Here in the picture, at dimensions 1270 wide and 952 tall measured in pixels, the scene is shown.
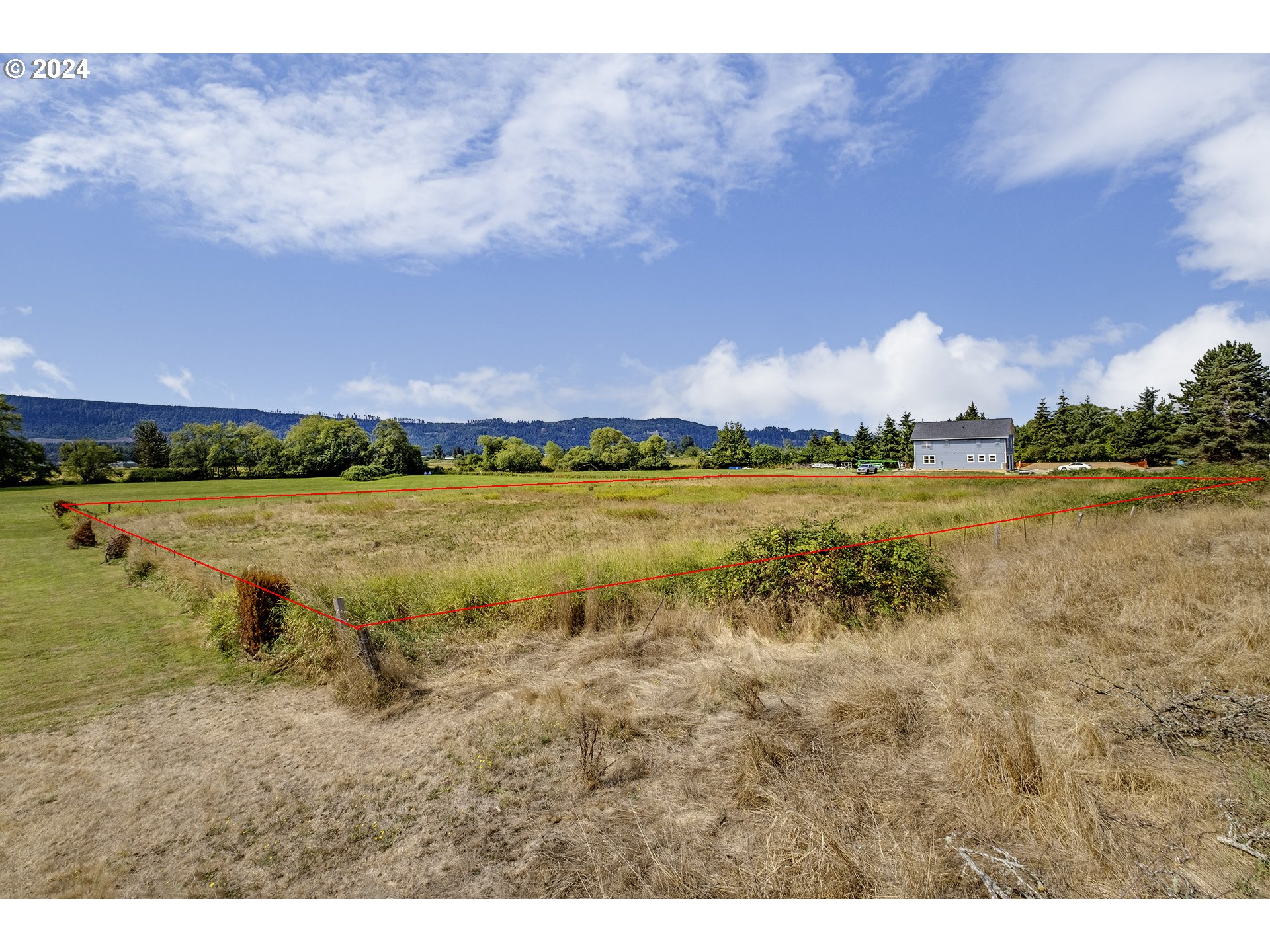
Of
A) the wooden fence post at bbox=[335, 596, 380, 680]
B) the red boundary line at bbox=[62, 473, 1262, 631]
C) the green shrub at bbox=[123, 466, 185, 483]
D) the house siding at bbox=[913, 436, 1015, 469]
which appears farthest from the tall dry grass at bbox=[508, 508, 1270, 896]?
the green shrub at bbox=[123, 466, 185, 483]

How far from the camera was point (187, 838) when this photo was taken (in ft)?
15.1

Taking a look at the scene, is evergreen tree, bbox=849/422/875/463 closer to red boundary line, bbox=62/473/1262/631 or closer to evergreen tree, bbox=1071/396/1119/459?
evergreen tree, bbox=1071/396/1119/459

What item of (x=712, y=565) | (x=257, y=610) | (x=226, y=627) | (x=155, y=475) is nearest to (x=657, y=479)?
(x=712, y=565)

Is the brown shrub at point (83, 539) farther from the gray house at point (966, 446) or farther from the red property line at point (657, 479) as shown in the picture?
the gray house at point (966, 446)

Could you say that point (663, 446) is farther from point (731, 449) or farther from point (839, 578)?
point (839, 578)

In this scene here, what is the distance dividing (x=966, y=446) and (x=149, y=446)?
10877 centimetres

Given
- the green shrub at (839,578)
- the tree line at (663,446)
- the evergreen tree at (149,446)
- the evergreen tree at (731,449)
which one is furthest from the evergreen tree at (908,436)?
the evergreen tree at (149,446)

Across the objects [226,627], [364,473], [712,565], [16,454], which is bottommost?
[226,627]

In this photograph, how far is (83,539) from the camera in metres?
21.8

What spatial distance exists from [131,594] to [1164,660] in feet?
68.5

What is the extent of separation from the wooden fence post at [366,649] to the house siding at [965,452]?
49.0 meters

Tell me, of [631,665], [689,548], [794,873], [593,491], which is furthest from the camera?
[593,491]

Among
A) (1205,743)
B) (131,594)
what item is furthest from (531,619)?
(131,594)

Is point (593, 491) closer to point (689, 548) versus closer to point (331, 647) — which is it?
point (689, 548)
